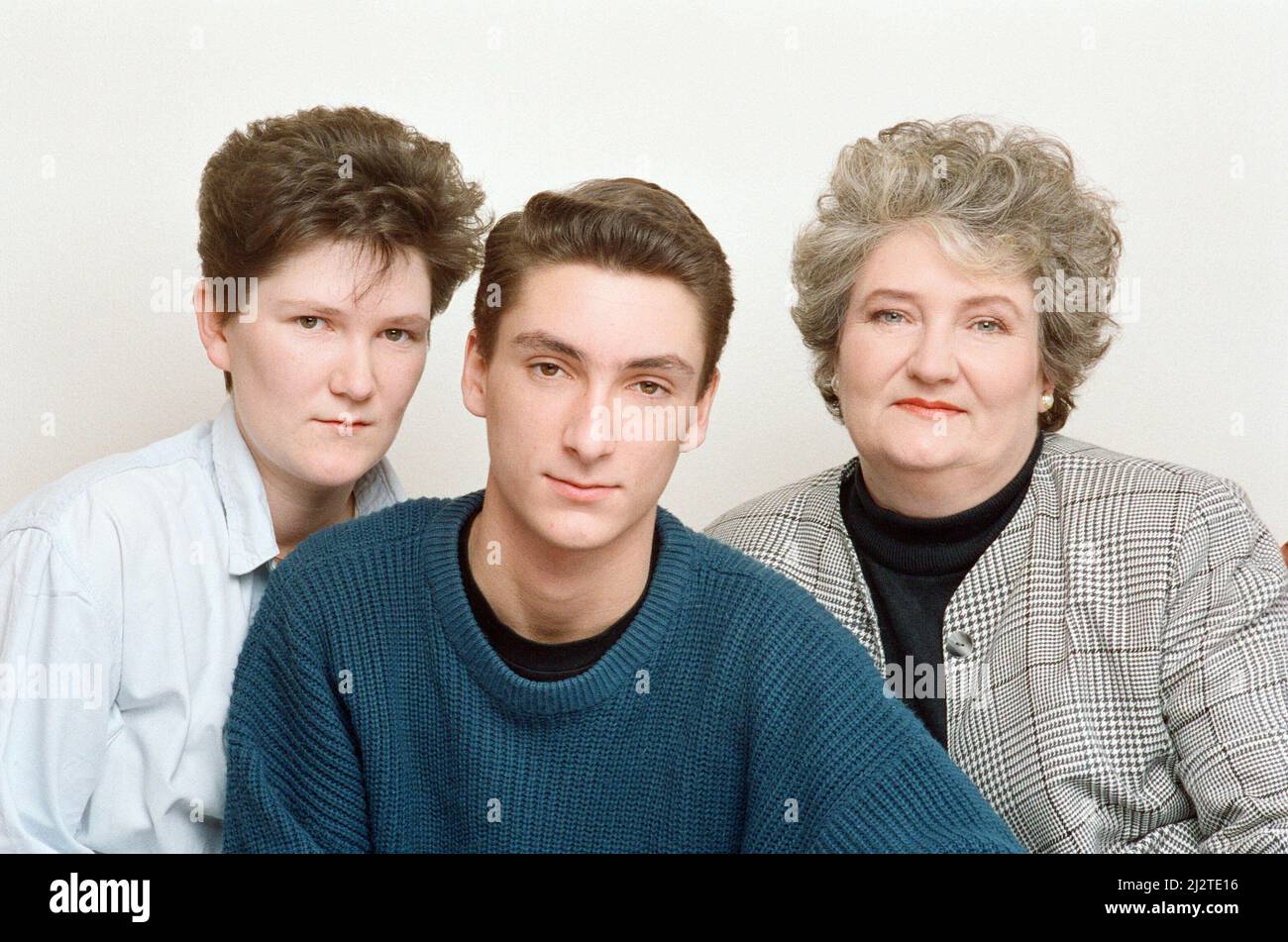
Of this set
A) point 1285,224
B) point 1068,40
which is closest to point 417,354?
point 1068,40

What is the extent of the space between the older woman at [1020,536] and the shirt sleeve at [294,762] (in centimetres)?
95

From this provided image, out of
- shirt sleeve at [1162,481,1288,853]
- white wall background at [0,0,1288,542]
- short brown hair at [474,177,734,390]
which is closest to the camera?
short brown hair at [474,177,734,390]

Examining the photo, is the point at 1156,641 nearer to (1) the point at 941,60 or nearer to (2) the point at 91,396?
(1) the point at 941,60

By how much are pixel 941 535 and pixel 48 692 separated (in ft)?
5.06

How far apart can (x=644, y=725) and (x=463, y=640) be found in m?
0.29

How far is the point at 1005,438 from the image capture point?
2785mm

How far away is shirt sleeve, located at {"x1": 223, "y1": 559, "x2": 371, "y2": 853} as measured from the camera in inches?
90.0

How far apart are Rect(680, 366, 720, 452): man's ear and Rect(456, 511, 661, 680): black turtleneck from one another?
21 cm

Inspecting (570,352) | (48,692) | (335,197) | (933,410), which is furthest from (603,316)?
(48,692)

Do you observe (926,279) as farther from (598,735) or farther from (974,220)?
(598,735)

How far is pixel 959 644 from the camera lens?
2740 millimetres

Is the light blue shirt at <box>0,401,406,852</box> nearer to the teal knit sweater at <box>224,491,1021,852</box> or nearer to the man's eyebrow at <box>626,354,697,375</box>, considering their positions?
the teal knit sweater at <box>224,491,1021,852</box>

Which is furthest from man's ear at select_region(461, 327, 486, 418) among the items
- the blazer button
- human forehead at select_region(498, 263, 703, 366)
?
the blazer button

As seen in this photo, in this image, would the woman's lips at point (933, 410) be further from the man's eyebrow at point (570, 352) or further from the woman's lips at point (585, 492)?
the woman's lips at point (585, 492)
